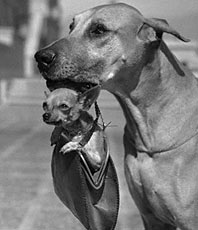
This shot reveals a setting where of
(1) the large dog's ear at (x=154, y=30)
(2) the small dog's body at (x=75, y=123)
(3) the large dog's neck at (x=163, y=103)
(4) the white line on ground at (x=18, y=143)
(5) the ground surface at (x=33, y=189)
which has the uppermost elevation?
(1) the large dog's ear at (x=154, y=30)

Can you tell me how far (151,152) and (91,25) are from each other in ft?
2.53

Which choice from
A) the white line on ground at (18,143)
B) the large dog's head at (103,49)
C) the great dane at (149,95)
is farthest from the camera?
the white line on ground at (18,143)

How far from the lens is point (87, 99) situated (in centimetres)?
279

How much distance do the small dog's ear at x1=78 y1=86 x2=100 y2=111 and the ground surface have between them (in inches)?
93.2

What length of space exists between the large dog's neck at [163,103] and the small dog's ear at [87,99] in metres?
0.45

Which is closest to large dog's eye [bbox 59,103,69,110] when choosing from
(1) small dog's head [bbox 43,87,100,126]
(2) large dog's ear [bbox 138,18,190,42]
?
(1) small dog's head [bbox 43,87,100,126]

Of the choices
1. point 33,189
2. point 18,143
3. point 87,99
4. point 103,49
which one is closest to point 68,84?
point 87,99

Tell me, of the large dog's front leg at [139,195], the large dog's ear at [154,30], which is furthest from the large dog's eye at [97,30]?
the large dog's front leg at [139,195]

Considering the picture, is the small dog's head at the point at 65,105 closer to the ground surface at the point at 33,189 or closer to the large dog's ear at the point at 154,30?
the large dog's ear at the point at 154,30

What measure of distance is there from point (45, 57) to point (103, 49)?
36 centimetres

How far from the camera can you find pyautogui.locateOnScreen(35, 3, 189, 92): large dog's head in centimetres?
288

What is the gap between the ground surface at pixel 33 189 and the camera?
513 cm

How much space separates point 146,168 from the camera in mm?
3320

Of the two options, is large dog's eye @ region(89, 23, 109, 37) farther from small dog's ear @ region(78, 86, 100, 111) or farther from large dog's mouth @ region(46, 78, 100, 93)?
small dog's ear @ region(78, 86, 100, 111)
